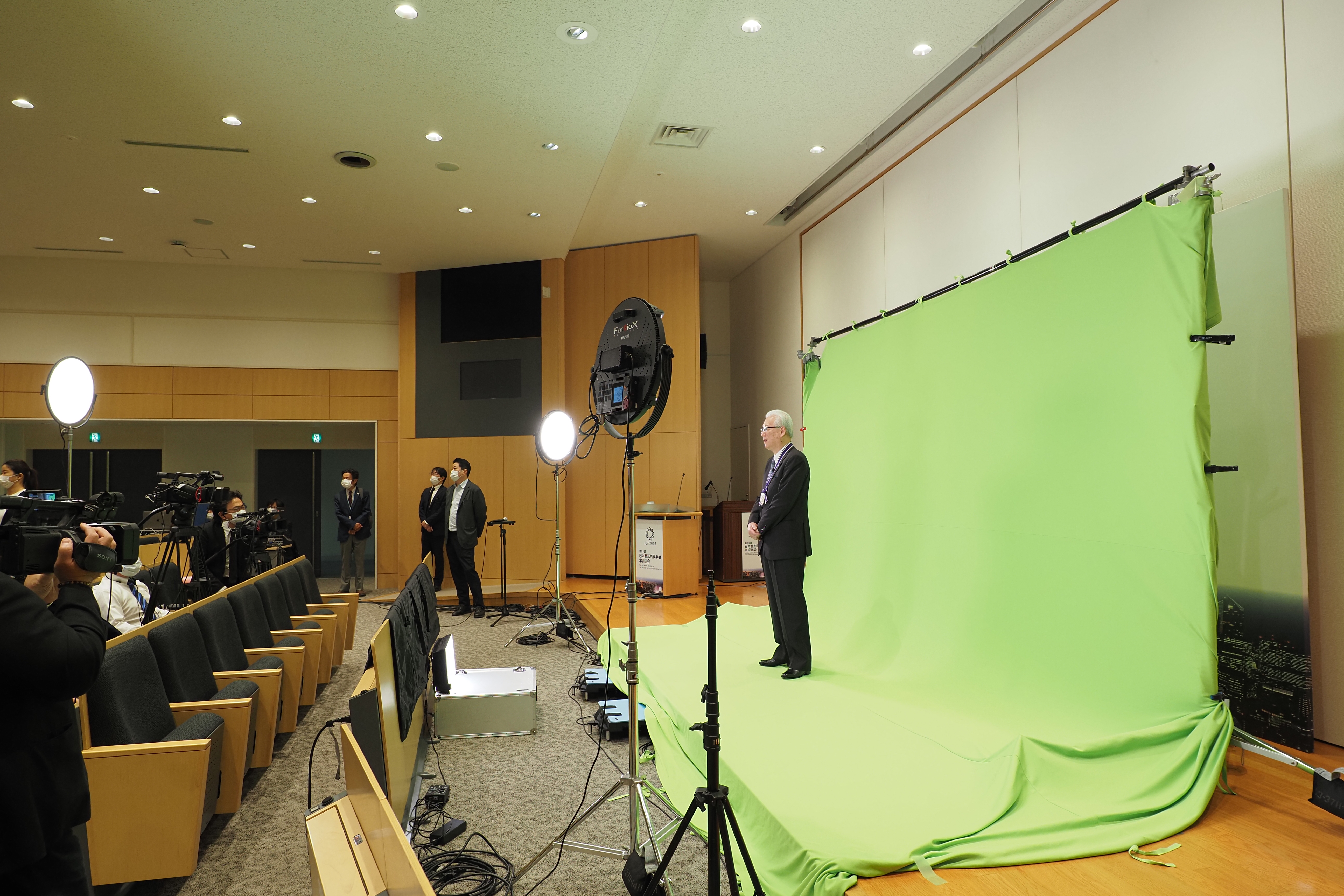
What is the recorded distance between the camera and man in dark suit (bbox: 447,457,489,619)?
7.39 meters

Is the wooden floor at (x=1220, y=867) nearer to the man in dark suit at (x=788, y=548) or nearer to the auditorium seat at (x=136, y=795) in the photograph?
the man in dark suit at (x=788, y=548)

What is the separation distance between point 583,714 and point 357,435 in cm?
645

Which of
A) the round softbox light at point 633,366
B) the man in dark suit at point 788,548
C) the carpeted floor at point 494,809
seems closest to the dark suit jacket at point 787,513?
the man in dark suit at point 788,548

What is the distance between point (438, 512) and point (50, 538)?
6341 millimetres

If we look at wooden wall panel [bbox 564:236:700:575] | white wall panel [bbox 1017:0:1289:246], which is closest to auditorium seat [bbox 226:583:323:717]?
wooden wall panel [bbox 564:236:700:575]

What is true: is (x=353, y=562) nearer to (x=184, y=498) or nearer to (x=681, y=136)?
(x=184, y=498)

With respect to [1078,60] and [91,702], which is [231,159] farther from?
[1078,60]

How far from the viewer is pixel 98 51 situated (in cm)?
431

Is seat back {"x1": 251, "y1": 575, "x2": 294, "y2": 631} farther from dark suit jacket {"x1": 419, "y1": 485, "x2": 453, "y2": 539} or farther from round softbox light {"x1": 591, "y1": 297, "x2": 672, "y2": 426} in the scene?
A: dark suit jacket {"x1": 419, "y1": 485, "x2": 453, "y2": 539}

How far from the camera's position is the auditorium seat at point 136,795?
2.23m

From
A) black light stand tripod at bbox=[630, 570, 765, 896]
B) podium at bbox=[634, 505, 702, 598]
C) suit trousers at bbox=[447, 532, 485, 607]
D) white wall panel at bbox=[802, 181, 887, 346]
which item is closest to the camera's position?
black light stand tripod at bbox=[630, 570, 765, 896]

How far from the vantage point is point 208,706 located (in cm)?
273

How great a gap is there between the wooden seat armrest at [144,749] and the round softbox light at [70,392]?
2009 mm

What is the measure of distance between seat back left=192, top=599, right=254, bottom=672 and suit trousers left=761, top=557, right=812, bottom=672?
105 inches
